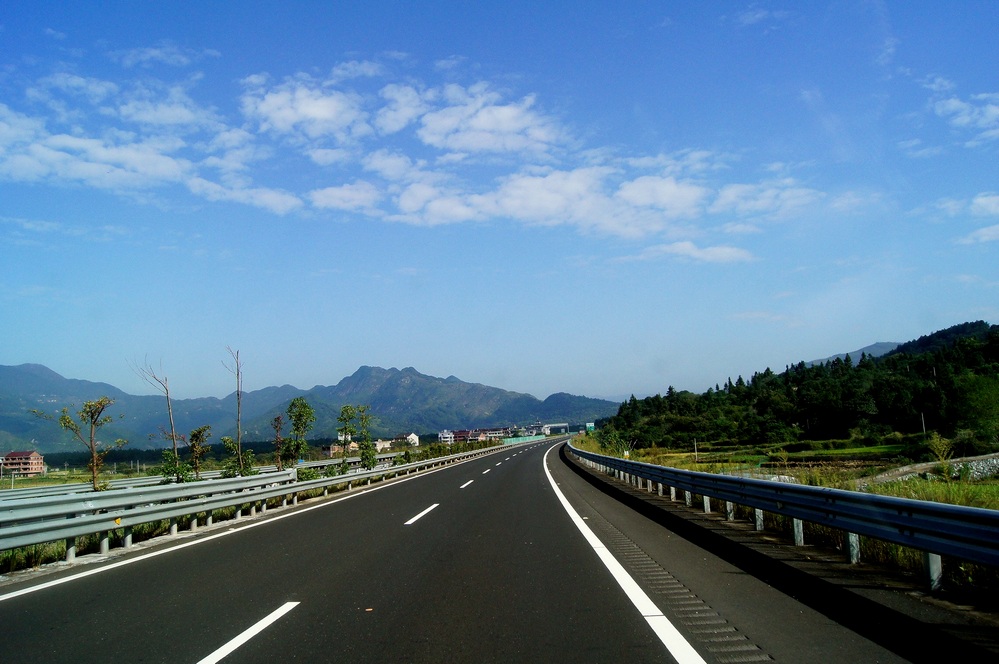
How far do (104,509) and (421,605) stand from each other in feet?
22.8

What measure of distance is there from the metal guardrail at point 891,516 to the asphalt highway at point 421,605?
3.81ft

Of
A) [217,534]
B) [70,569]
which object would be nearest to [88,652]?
[70,569]

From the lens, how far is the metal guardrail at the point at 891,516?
516 centimetres

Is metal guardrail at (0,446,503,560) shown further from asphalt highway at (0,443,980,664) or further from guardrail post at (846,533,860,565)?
guardrail post at (846,533,860,565)

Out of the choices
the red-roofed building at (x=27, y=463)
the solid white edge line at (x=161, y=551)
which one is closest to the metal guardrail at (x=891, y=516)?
the solid white edge line at (x=161, y=551)

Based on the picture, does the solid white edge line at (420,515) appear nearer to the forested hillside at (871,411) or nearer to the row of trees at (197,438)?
the row of trees at (197,438)

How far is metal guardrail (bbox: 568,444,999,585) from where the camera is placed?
516 centimetres

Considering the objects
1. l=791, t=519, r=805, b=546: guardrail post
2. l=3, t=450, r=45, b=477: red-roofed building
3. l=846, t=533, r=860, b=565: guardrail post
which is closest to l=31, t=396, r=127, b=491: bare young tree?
l=791, t=519, r=805, b=546: guardrail post

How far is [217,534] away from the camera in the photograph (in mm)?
12000

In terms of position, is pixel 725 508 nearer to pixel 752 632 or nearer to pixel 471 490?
pixel 752 632

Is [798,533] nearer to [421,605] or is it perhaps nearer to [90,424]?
[421,605]

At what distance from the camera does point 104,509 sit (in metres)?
10.5

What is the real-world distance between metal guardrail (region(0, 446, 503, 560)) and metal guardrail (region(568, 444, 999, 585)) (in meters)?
9.55

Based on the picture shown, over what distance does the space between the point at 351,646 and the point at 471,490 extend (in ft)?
52.3
